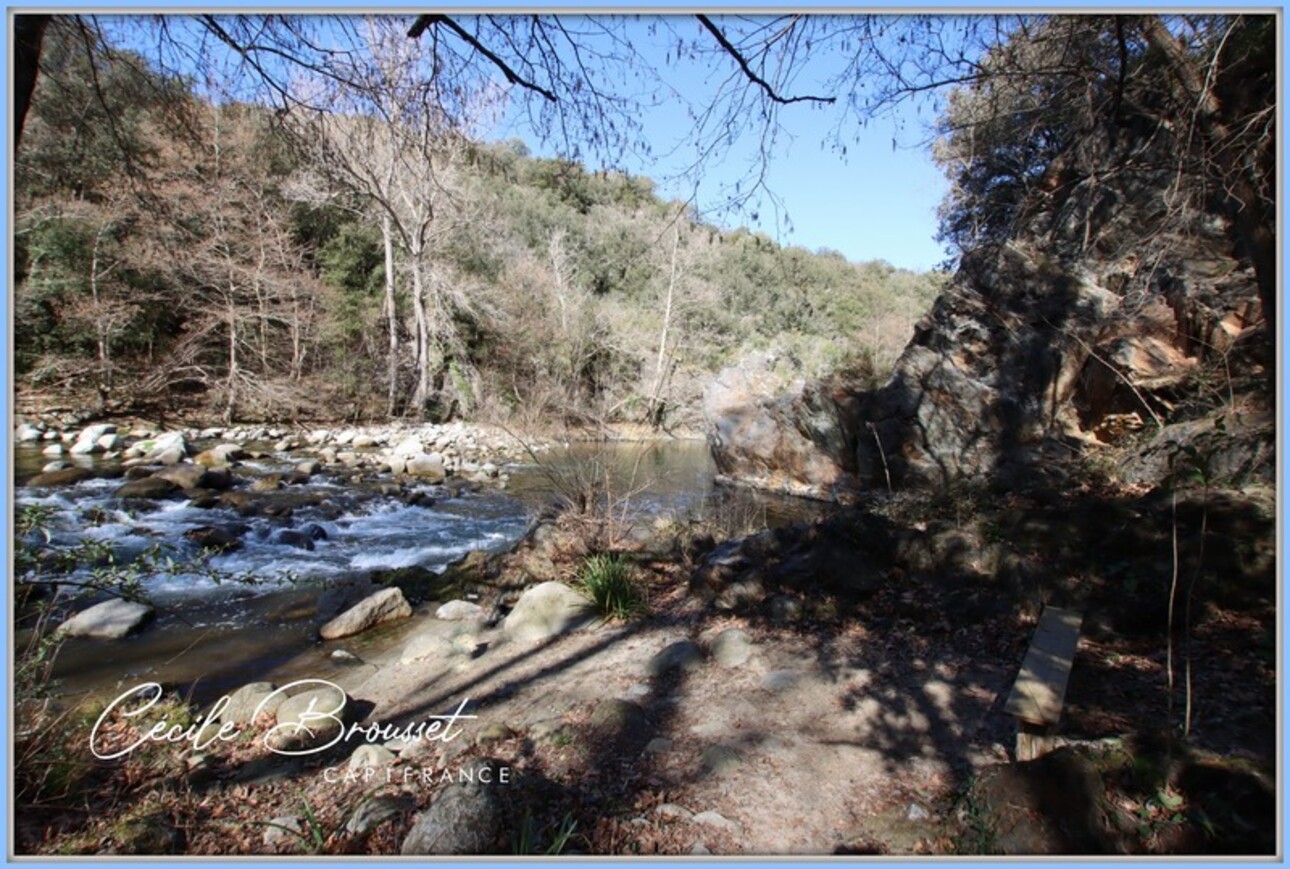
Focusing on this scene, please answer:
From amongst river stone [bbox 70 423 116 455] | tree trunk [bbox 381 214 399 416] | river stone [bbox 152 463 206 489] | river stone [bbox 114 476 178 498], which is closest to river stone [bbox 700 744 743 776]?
river stone [bbox 114 476 178 498]

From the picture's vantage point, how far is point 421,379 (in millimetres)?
20891

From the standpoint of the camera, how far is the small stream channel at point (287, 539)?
15.7ft

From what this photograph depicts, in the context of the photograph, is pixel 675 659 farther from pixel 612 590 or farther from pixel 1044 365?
pixel 1044 365

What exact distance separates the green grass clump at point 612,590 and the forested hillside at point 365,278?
286cm

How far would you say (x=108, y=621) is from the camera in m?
5.13

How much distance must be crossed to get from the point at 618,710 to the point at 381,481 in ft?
33.3

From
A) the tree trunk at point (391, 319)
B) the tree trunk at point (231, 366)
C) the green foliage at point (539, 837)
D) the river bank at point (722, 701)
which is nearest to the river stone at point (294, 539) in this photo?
the river bank at point (722, 701)

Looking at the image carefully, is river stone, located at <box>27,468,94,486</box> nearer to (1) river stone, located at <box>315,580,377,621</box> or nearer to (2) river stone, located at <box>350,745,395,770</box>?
(1) river stone, located at <box>315,580,377,621</box>

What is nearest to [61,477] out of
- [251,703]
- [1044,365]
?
[251,703]

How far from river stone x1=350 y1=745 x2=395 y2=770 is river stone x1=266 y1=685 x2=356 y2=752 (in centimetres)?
27

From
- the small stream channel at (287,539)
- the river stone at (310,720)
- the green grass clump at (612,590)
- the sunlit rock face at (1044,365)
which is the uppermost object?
the sunlit rock face at (1044,365)

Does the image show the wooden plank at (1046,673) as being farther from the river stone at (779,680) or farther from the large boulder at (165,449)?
the large boulder at (165,449)

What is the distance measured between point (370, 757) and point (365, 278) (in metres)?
22.3

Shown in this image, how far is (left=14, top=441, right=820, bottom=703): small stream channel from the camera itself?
477 centimetres
